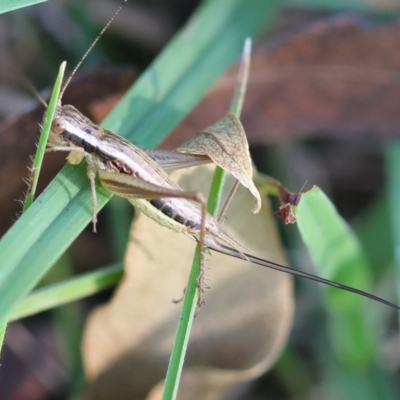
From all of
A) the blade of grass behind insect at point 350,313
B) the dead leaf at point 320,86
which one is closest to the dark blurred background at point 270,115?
the dead leaf at point 320,86

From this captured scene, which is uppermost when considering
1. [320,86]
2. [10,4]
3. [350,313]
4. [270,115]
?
[320,86]

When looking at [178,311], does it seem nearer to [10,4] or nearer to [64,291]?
[64,291]

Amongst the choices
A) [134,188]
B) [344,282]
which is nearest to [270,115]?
[344,282]

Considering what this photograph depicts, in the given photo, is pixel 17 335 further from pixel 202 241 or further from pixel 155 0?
pixel 155 0

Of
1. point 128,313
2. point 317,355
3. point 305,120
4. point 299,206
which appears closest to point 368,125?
point 305,120

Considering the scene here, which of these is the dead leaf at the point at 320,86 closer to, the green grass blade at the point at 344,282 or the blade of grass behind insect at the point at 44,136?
the green grass blade at the point at 344,282

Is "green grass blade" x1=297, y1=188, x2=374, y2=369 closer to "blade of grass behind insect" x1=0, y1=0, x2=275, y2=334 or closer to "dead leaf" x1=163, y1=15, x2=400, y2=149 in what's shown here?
"dead leaf" x1=163, y1=15, x2=400, y2=149
